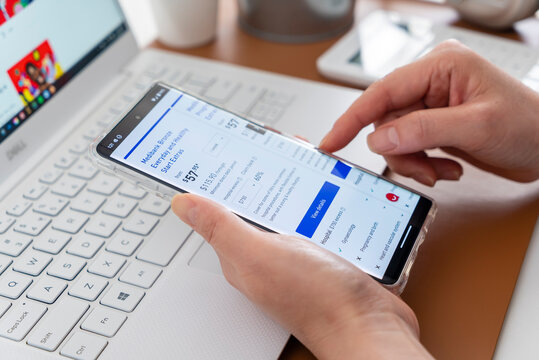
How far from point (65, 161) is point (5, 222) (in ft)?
0.34

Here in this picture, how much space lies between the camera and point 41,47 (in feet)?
2.07

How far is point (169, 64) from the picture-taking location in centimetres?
79

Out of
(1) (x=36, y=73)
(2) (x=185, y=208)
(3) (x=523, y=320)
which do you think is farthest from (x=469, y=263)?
(1) (x=36, y=73)

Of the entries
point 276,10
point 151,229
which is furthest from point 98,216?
point 276,10

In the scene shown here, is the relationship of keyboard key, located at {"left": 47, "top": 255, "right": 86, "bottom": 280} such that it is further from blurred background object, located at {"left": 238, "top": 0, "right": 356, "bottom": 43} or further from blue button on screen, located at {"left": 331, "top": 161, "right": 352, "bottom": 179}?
blurred background object, located at {"left": 238, "top": 0, "right": 356, "bottom": 43}

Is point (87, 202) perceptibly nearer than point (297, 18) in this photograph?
Yes

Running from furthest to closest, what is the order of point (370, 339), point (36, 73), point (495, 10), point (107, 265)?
point (495, 10) < point (36, 73) < point (107, 265) < point (370, 339)

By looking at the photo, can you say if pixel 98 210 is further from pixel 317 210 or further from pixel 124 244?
pixel 317 210

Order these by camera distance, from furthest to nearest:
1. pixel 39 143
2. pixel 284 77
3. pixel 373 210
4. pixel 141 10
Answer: pixel 141 10, pixel 284 77, pixel 39 143, pixel 373 210

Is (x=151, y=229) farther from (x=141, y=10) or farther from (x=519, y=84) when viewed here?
(x=141, y=10)

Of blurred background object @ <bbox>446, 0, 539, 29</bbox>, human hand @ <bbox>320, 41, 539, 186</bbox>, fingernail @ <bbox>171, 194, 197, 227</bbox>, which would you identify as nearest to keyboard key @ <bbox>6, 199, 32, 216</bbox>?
fingernail @ <bbox>171, 194, 197, 227</bbox>

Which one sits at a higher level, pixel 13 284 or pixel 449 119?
pixel 449 119

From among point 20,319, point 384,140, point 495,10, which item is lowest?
point 20,319

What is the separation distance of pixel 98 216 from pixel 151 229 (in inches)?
2.3
